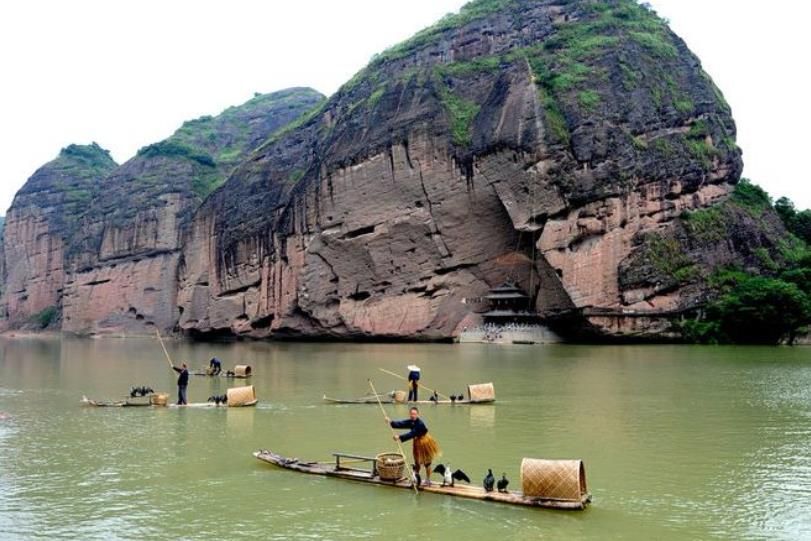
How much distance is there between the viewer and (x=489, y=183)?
5503 cm

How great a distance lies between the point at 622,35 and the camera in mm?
56312

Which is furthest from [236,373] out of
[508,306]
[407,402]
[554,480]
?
[508,306]

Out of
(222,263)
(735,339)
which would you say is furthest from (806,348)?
(222,263)

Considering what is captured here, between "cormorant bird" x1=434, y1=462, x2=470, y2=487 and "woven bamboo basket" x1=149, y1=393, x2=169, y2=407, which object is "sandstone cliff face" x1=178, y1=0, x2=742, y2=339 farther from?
"cormorant bird" x1=434, y1=462, x2=470, y2=487

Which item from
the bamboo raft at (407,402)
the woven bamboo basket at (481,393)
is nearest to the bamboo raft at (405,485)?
the bamboo raft at (407,402)

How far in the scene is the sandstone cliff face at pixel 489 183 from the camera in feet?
161

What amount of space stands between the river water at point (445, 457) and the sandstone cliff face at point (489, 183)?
22925 mm

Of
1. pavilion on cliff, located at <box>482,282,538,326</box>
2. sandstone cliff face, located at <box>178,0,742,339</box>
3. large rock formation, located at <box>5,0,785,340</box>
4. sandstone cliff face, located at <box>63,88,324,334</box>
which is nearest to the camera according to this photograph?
large rock formation, located at <box>5,0,785,340</box>

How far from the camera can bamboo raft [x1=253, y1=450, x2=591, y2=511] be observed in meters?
10.3

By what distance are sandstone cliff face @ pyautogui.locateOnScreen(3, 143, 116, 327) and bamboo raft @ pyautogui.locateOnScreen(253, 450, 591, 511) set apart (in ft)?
315

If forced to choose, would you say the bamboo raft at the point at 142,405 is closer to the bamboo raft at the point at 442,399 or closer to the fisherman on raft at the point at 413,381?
the bamboo raft at the point at 442,399

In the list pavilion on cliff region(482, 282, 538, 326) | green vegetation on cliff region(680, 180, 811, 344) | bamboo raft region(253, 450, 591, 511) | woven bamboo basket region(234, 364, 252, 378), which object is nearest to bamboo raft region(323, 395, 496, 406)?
bamboo raft region(253, 450, 591, 511)

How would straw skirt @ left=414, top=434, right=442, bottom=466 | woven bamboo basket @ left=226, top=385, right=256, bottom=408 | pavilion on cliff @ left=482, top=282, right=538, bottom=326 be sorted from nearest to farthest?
straw skirt @ left=414, top=434, right=442, bottom=466, woven bamboo basket @ left=226, top=385, right=256, bottom=408, pavilion on cliff @ left=482, top=282, right=538, bottom=326

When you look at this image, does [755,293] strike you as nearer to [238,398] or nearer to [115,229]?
[238,398]
